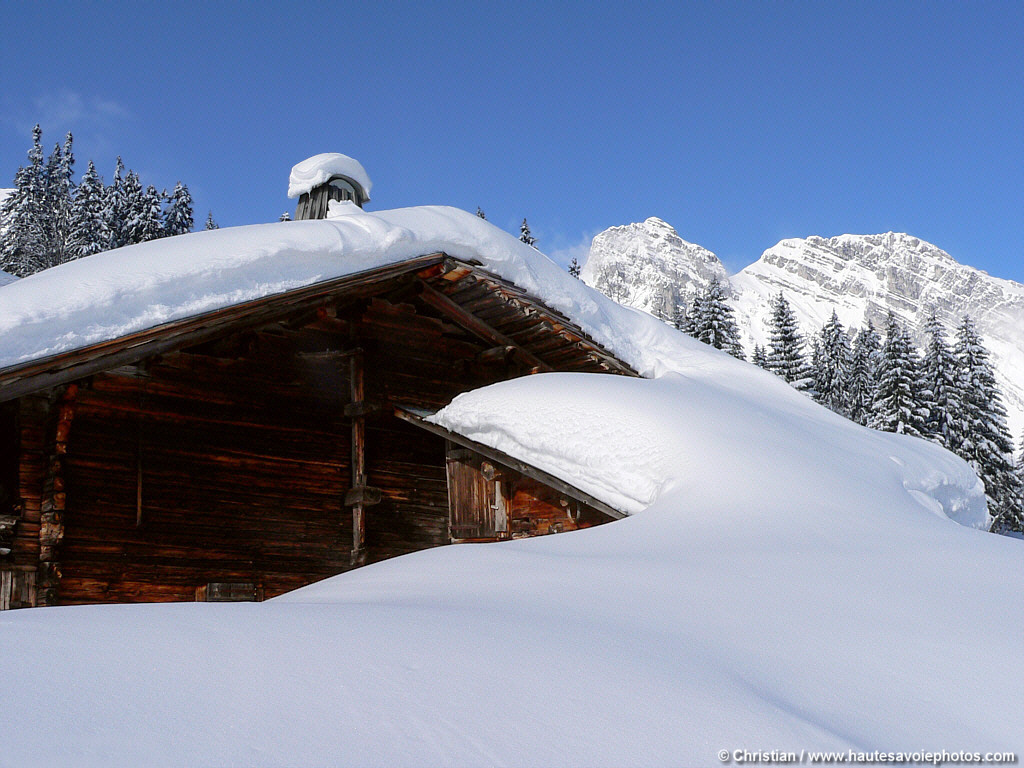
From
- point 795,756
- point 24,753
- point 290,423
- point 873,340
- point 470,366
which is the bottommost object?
point 795,756

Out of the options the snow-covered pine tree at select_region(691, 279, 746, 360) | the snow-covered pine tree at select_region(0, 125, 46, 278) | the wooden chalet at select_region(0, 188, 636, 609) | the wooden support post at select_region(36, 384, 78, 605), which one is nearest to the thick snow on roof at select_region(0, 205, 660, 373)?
the wooden chalet at select_region(0, 188, 636, 609)

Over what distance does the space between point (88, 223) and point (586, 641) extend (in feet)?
142

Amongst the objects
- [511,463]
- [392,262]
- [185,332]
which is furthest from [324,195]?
[511,463]

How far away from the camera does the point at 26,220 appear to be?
46938 mm

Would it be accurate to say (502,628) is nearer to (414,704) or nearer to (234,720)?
(414,704)

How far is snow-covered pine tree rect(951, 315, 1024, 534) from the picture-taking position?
32.6 m

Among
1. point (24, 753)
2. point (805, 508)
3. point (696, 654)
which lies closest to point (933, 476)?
point (805, 508)

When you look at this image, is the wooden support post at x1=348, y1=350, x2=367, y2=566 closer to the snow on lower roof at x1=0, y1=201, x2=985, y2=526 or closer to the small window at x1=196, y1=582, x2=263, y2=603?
the snow on lower roof at x1=0, y1=201, x2=985, y2=526

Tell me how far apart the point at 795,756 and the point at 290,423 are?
285 inches

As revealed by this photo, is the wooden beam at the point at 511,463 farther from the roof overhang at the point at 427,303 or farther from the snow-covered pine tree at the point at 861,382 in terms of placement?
the snow-covered pine tree at the point at 861,382

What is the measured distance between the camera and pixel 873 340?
43969mm

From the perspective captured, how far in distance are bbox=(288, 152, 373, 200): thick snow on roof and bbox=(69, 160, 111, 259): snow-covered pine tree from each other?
27.7 meters

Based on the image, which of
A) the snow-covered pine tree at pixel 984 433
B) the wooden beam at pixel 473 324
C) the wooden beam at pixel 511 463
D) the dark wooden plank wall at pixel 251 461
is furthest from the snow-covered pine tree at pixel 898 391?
the wooden beam at pixel 511 463

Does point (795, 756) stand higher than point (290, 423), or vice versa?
point (290, 423)
